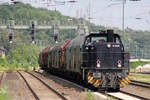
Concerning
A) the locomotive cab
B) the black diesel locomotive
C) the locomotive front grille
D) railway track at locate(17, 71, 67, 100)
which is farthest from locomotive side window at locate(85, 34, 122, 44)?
railway track at locate(17, 71, 67, 100)

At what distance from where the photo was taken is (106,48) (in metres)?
21.2

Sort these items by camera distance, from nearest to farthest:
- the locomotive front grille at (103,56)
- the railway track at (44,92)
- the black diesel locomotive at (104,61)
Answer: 1. the railway track at (44,92)
2. the black diesel locomotive at (104,61)
3. the locomotive front grille at (103,56)

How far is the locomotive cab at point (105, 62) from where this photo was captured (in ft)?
67.6

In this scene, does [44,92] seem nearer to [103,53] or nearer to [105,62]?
[105,62]

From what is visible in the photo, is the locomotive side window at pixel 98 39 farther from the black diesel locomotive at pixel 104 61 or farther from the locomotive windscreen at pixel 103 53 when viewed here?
the locomotive windscreen at pixel 103 53

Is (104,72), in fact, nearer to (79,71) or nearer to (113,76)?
(113,76)

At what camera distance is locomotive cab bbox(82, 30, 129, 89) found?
67.6 ft

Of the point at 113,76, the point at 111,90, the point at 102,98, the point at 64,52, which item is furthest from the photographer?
the point at 64,52

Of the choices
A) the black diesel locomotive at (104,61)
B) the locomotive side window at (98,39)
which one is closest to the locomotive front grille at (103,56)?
the black diesel locomotive at (104,61)

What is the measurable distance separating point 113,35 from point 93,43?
1.38 m

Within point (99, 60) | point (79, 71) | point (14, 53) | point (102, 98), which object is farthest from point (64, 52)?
point (14, 53)

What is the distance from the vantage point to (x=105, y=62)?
69.1ft

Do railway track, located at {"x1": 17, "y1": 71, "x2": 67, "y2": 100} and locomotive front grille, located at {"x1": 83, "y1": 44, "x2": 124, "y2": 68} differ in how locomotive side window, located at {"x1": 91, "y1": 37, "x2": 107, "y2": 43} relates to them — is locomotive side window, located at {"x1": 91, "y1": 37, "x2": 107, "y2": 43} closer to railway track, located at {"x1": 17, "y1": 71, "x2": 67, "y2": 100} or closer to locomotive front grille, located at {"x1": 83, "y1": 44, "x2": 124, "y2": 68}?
locomotive front grille, located at {"x1": 83, "y1": 44, "x2": 124, "y2": 68}

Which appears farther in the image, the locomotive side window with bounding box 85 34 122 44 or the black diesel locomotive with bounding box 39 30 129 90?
the locomotive side window with bounding box 85 34 122 44
